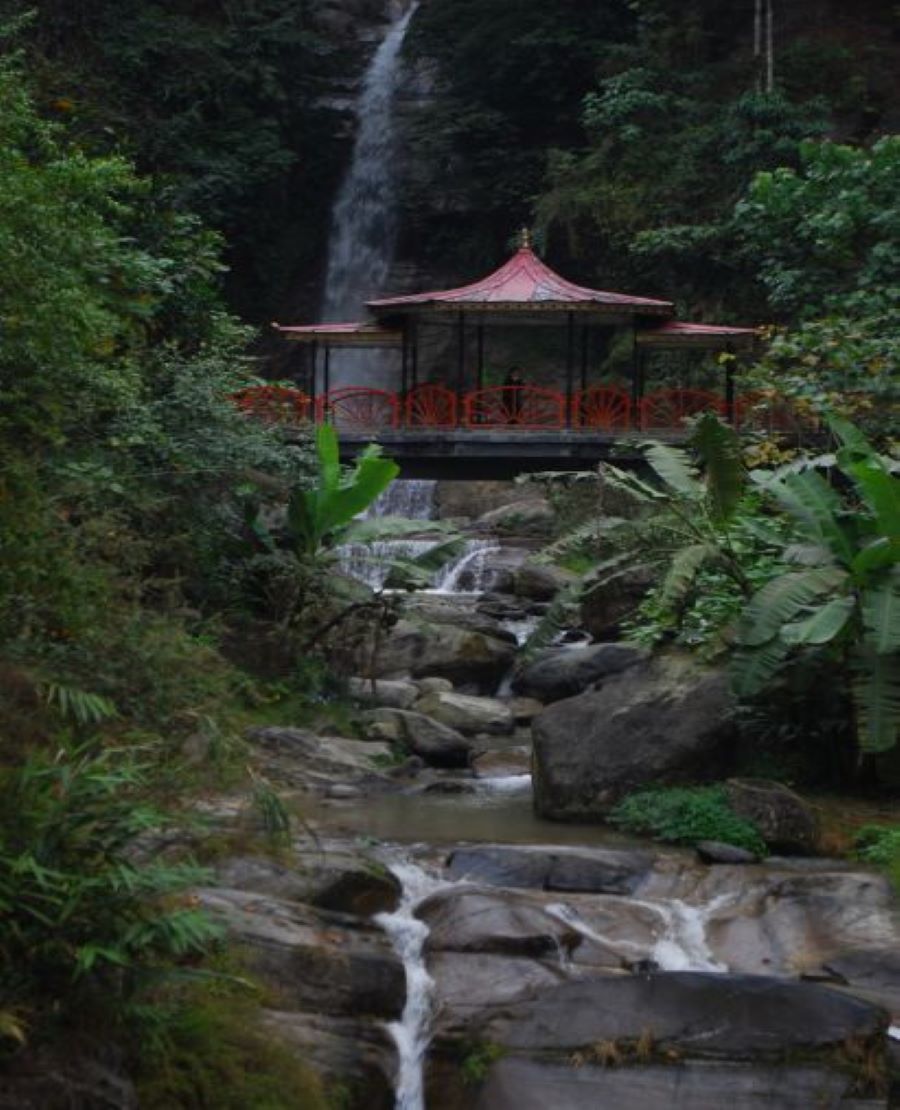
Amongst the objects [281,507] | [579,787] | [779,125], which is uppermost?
[779,125]

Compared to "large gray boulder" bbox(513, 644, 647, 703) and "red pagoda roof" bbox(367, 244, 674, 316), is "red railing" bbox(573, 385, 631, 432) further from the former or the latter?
"large gray boulder" bbox(513, 644, 647, 703)

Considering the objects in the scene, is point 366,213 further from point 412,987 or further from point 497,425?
point 412,987

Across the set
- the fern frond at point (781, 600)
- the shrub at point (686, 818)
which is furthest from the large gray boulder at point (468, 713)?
the fern frond at point (781, 600)

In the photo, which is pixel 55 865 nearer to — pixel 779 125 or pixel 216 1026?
pixel 216 1026

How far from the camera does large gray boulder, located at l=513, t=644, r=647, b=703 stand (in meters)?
16.0

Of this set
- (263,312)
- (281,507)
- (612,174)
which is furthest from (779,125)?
(281,507)

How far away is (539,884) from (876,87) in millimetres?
27026

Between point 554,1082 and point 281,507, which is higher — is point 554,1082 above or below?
below

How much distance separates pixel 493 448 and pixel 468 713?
6.96 meters

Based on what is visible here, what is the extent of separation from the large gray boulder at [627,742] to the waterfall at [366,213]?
24.1m

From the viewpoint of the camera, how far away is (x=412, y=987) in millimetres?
8328

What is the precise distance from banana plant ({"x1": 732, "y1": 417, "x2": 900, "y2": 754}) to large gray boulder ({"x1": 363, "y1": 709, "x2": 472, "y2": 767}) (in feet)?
12.4

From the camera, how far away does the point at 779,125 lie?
29.0m

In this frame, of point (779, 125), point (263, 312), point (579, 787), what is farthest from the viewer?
point (263, 312)
